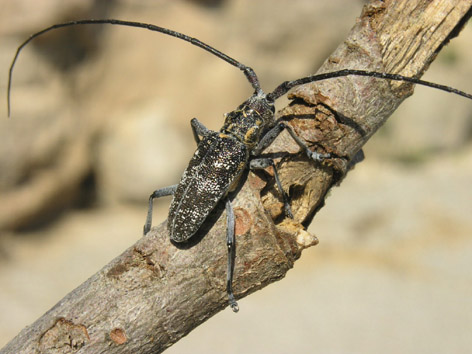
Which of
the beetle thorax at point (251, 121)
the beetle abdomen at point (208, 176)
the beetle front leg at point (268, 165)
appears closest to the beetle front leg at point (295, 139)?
the beetle front leg at point (268, 165)

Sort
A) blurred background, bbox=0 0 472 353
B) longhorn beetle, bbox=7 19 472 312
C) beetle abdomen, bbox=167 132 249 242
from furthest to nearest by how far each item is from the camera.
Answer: blurred background, bbox=0 0 472 353 → beetle abdomen, bbox=167 132 249 242 → longhorn beetle, bbox=7 19 472 312

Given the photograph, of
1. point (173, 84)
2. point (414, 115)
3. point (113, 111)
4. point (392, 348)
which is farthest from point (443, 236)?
point (113, 111)

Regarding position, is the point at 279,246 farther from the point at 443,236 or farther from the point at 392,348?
the point at 443,236

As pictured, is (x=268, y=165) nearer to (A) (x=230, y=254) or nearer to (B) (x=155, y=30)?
(A) (x=230, y=254)

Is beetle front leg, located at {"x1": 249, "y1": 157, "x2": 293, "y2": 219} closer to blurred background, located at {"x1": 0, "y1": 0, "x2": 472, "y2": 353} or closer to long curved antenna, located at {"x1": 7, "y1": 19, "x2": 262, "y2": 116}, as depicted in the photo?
long curved antenna, located at {"x1": 7, "y1": 19, "x2": 262, "y2": 116}

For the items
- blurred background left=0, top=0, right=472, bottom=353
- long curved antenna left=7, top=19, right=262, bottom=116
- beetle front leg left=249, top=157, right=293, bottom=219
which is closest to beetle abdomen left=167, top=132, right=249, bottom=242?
beetle front leg left=249, top=157, right=293, bottom=219

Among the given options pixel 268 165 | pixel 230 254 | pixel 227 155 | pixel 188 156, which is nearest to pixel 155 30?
pixel 227 155
